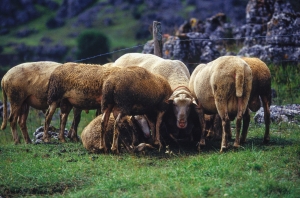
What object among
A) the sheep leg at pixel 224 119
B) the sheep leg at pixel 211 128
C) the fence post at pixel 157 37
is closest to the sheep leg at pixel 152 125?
the sheep leg at pixel 211 128

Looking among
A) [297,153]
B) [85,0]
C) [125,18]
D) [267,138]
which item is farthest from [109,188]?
[85,0]

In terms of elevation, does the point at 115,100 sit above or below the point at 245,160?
above

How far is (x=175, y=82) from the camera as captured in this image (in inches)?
496

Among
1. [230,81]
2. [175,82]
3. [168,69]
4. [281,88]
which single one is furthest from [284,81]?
[230,81]

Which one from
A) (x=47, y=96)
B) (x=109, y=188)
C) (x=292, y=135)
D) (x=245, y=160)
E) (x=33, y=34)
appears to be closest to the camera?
(x=109, y=188)

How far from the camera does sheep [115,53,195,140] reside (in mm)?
11586

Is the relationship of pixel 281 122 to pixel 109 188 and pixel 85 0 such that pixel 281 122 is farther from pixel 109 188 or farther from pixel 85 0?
pixel 85 0

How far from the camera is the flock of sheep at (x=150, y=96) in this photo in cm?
1083

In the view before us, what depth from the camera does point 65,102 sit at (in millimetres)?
12727

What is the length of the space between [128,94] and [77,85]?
4.99 feet

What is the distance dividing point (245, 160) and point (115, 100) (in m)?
2.93

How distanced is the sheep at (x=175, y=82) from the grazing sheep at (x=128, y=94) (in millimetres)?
405

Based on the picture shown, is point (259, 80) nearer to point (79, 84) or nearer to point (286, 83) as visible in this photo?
point (79, 84)

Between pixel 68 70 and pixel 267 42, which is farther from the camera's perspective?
pixel 267 42
